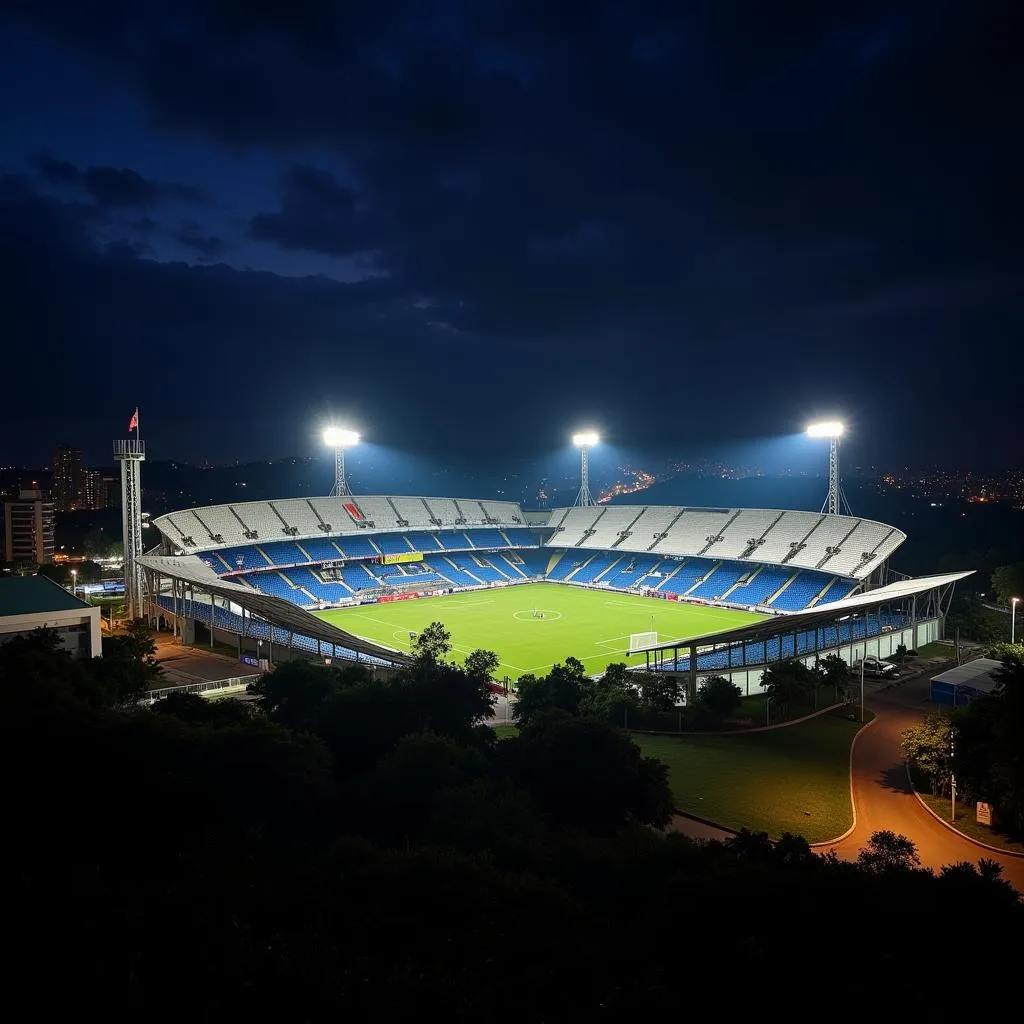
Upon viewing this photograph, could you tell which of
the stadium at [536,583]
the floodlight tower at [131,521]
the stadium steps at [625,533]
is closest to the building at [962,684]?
the stadium at [536,583]

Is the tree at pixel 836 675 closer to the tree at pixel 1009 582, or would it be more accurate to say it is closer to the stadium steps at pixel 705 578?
the tree at pixel 1009 582

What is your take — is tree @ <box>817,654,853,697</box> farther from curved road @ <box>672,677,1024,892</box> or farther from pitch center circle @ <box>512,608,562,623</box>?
pitch center circle @ <box>512,608,562,623</box>

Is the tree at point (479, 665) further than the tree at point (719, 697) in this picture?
No

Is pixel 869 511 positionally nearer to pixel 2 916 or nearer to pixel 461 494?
pixel 461 494

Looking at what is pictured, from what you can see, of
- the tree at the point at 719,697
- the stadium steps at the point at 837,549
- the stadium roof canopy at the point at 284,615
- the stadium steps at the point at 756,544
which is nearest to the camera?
the tree at the point at 719,697

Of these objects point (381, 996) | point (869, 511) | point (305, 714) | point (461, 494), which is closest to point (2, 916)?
point (381, 996)

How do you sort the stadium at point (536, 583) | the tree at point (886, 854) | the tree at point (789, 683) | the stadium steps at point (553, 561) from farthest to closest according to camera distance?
the stadium steps at point (553, 561) < the stadium at point (536, 583) < the tree at point (789, 683) < the tree at point (886, 854)

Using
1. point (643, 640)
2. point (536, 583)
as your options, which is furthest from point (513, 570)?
point (643, 640)
